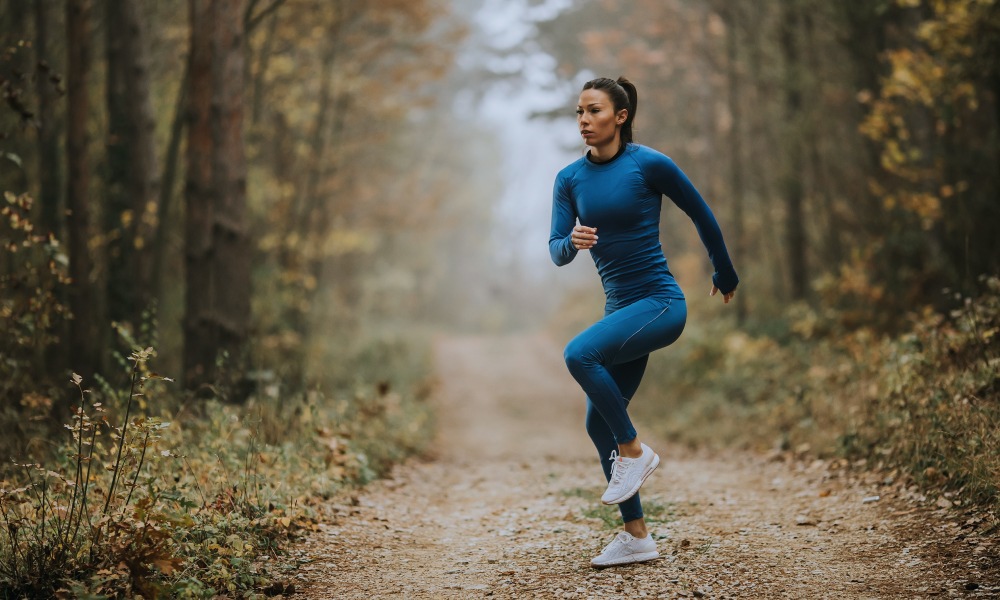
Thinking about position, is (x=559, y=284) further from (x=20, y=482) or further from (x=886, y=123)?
(x=20, y=482)

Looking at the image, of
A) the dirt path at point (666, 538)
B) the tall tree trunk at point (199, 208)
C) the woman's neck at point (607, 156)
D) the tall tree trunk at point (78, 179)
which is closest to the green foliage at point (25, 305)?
the tall tree trunk at point (78, 179)

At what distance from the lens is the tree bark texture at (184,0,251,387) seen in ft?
28.3

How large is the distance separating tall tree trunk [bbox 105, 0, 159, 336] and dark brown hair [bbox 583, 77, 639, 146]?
22.5 feet

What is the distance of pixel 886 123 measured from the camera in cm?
956

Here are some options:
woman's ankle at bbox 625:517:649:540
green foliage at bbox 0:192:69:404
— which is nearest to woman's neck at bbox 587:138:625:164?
woman's ankle at bbox 625:517:649:540

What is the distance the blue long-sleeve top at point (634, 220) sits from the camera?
426 cm

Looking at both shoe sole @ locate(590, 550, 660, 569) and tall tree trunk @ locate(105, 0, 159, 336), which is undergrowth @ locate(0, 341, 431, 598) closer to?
shoe sole @ locate(590, 550, 660, 569)

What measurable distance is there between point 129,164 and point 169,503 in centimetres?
647

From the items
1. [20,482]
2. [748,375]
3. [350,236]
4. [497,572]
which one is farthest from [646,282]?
[350,236]

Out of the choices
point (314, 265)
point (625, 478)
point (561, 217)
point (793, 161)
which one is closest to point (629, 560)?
point (625, 478)

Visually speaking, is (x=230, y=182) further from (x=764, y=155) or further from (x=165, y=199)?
(x=764, y=155)

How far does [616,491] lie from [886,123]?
7188mm

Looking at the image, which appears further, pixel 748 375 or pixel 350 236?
pixel 350 236

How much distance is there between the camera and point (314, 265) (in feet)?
60.2
